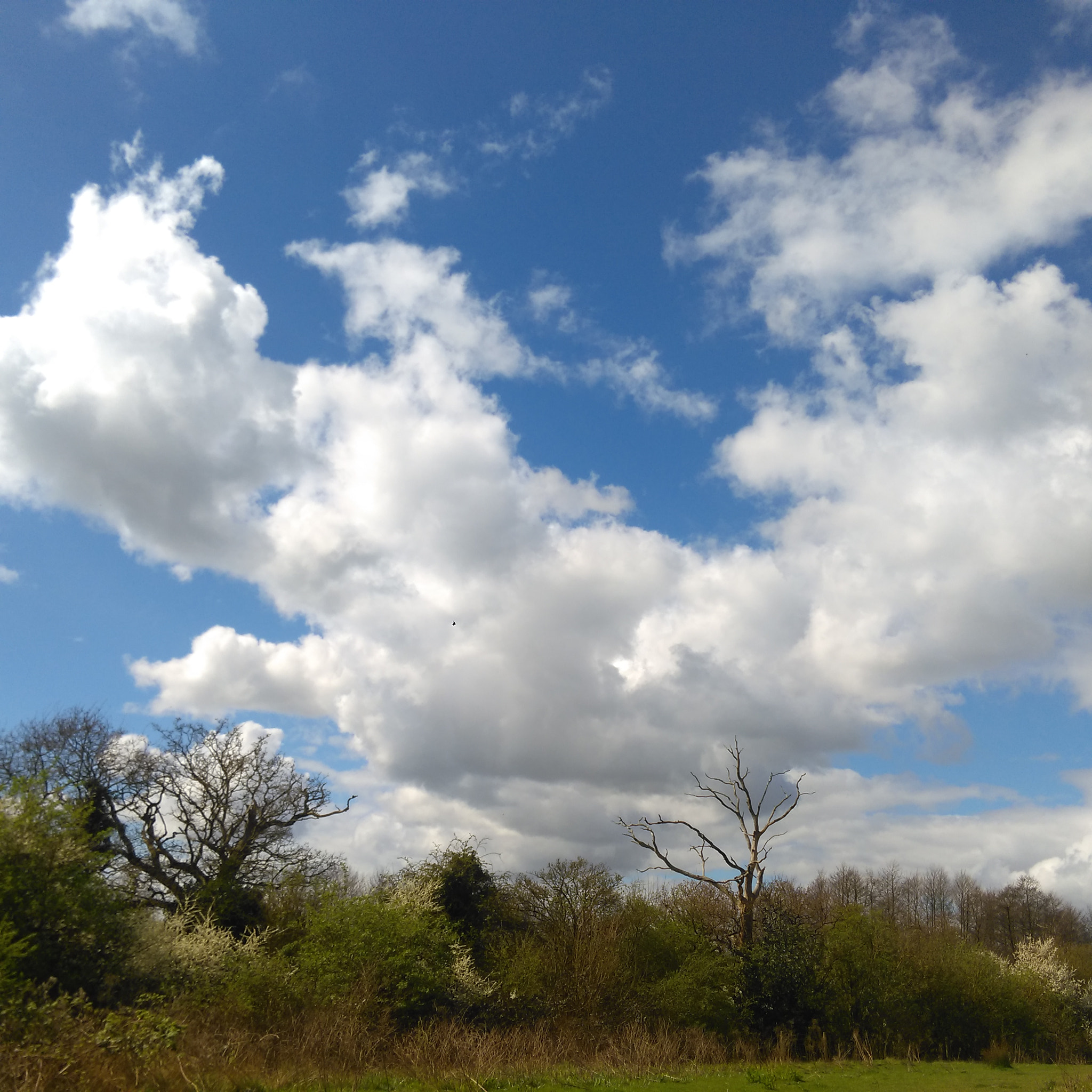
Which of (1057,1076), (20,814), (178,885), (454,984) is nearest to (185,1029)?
(20,814)

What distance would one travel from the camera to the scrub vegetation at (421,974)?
16.6 m

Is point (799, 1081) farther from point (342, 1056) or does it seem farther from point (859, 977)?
point (859, 977)

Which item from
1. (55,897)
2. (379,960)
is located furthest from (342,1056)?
(55,897)

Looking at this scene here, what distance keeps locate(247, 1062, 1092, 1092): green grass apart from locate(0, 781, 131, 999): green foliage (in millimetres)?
6171

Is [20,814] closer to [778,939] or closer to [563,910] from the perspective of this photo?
[563,910]

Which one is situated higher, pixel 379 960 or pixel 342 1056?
pixel 379 960

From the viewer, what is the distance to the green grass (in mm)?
16000

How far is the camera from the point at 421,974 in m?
24.3

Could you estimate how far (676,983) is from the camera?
29.8m

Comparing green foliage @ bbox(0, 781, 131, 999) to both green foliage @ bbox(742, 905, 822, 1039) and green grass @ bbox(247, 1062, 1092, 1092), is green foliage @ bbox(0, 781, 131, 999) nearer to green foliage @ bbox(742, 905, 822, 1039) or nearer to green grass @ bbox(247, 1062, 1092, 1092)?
green grass @ bbox(247, 1062, 1092, 1092)

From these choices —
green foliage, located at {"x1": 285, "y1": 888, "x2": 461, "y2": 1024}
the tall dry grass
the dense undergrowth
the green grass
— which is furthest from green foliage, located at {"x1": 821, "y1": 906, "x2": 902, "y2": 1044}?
green foliage, located at {"x1": 285, "y1": 888, "x2": 461, "y2": 1024}

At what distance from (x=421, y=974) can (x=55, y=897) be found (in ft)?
35.4

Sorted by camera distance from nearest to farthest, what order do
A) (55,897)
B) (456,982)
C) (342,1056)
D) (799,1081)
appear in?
1. (55,897)
2. (342,1056)
3. (799,1081)
4. (456,982)

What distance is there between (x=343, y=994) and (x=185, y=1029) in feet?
26.6
